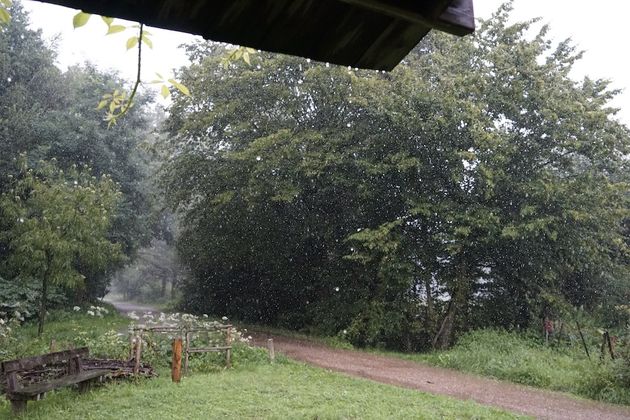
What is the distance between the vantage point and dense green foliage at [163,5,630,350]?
1552 centimetres

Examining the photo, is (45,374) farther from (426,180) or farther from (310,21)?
(426,180)

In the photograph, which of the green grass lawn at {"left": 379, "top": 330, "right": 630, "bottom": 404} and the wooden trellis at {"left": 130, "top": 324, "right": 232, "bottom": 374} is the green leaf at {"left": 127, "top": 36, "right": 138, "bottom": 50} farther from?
the green grass lawn at {"left": 379, "top": 330, "right": 630, "bottom": 404}

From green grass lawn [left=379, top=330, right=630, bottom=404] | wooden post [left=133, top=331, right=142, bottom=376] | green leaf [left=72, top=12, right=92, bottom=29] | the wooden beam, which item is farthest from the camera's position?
green grass lawn [left=379, top=330, right=630, bottom=404]

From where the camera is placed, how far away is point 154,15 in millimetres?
1584

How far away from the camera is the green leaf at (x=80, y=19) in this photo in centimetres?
163

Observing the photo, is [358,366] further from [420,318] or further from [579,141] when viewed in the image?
[579,141]

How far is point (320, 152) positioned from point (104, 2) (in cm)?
1537

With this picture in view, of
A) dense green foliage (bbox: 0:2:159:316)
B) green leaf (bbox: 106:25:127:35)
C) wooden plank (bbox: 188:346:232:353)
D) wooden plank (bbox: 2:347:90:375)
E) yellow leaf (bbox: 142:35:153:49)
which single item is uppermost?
dense green foliage (bbox: 0:2:159:316)

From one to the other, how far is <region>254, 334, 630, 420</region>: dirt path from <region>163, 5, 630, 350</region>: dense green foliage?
9.52ft

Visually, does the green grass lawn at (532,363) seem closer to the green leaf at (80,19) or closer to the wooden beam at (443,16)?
the wooden beam at (443,16)

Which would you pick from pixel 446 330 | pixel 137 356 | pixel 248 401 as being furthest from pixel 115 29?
pixel 446 330

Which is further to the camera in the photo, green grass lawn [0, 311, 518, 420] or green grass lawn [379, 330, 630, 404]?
green grass lawn [379, 330, 630, 404]

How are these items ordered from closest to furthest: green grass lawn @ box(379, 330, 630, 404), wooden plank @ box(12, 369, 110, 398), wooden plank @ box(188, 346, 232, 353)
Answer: wooden plank @ box(12, 369, 110, 398) < green grass lawn @ box(379, 330, 630, 404) < wooden plank @ box(188, 346, 232, 353)

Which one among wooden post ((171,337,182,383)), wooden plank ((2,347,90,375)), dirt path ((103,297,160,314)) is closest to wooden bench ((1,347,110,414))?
wooden plank ((2,347,90,375))
